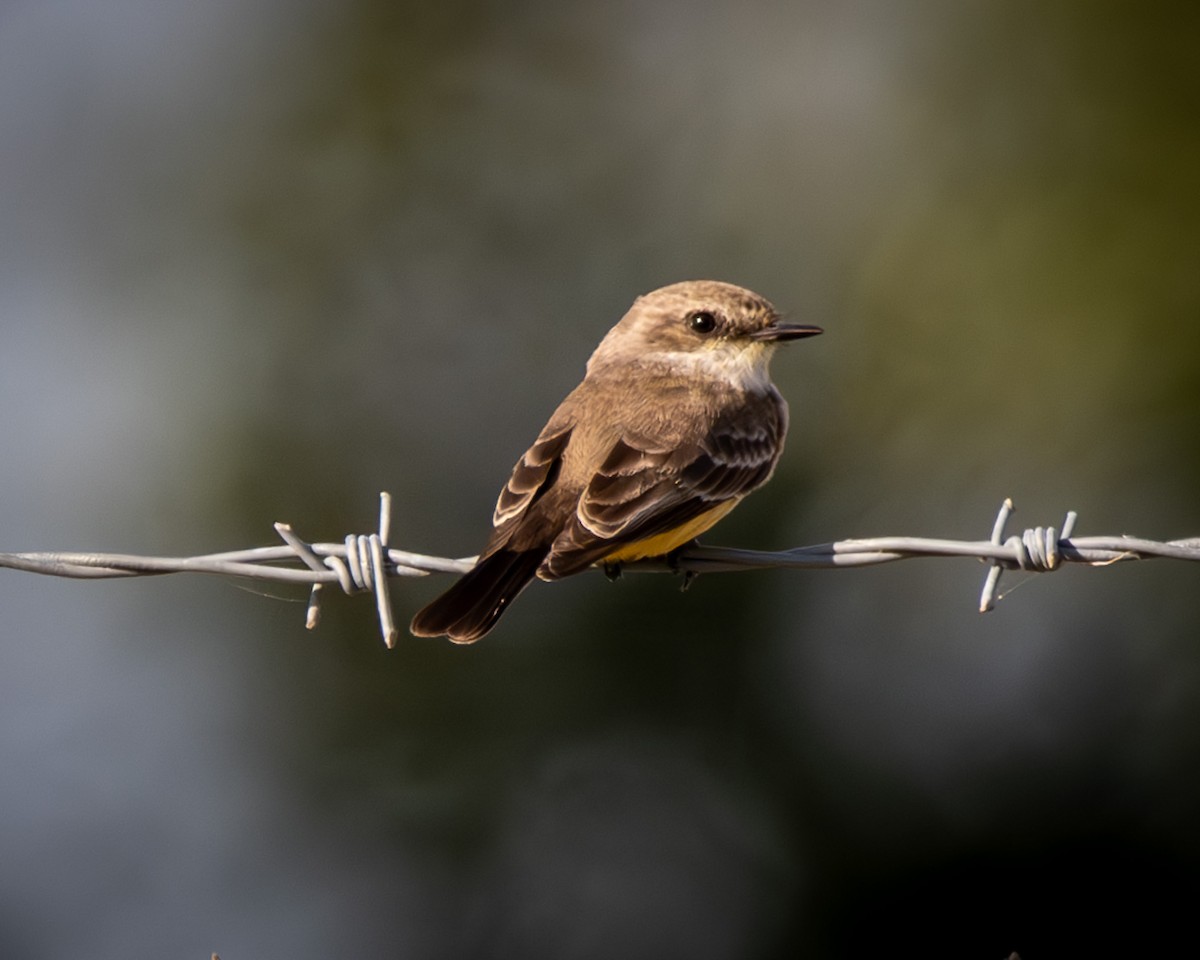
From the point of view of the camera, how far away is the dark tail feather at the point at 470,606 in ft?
15.9

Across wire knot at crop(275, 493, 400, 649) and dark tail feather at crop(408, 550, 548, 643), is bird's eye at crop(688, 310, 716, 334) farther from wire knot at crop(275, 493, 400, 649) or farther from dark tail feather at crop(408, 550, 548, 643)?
wire knot at crop(275, 493, 400, 649)

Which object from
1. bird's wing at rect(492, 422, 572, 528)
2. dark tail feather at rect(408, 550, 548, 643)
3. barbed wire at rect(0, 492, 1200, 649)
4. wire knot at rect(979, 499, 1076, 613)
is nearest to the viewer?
barbed wire at rect(0, 492, 1200, 649)

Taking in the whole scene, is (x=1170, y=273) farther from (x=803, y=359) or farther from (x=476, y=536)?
(x=476, y=536)

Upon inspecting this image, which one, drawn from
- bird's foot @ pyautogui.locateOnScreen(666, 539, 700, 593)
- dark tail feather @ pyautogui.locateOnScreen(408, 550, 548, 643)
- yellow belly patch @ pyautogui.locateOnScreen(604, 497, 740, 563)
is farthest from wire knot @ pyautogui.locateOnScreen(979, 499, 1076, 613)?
dark tail feather @ pyautogui.locateOnScreen(408, 550, 548, 643)

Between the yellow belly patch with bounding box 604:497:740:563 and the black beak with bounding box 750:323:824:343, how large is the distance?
0.87 m

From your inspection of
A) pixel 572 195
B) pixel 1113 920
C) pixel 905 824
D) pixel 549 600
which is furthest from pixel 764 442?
pixel 572 195

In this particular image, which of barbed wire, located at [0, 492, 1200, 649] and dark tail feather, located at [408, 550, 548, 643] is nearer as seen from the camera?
barbed wire, located at [0, 492, 1200, 649]

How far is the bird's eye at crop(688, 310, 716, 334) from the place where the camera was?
246 inches

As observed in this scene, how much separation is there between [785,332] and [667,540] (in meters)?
1.17

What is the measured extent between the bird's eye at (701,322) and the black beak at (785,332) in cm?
15

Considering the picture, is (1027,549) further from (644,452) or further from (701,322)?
(701,322)

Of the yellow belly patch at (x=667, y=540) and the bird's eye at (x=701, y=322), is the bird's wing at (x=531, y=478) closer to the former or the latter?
the yellow belly patch at (x=667, y=540)

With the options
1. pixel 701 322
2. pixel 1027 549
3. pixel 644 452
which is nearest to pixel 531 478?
pixel 644 452

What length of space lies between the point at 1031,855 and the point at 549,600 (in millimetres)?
2330
